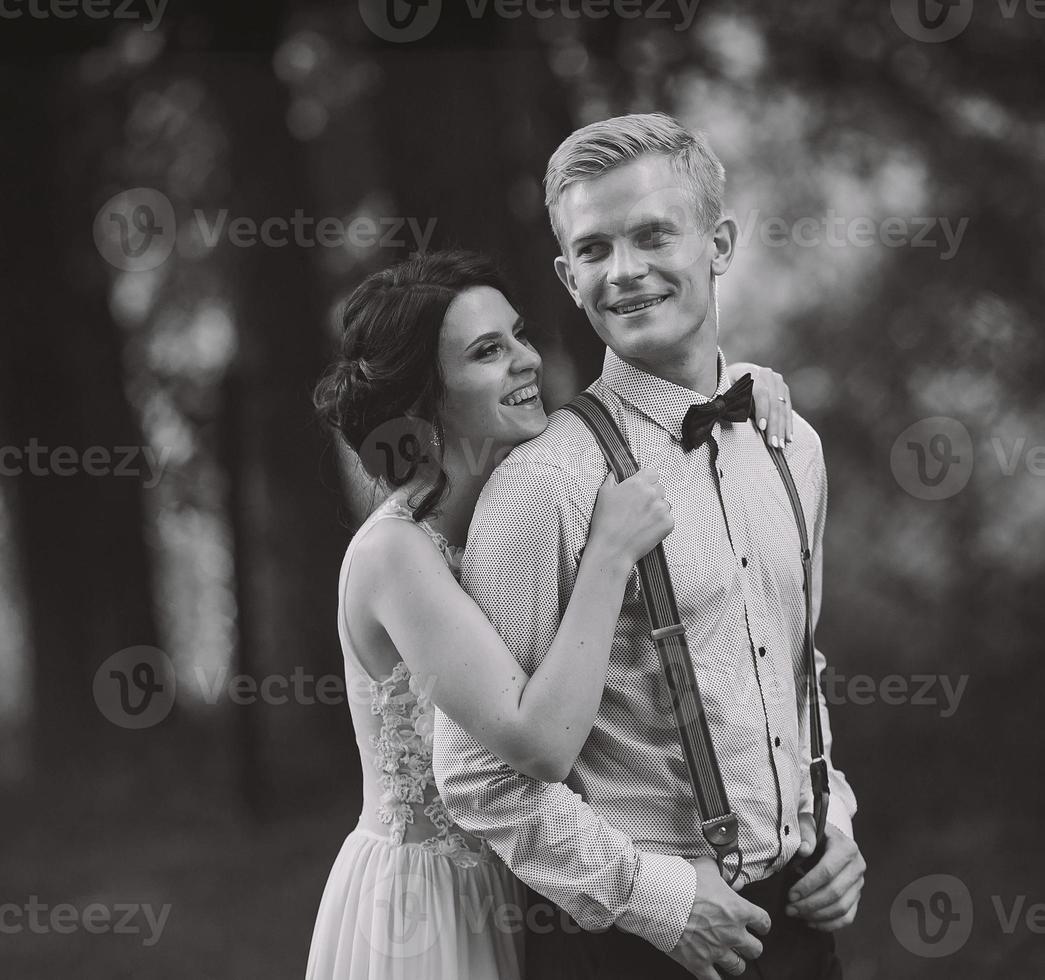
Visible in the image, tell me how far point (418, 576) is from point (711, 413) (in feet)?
1.41

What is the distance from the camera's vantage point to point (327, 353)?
3666 mm

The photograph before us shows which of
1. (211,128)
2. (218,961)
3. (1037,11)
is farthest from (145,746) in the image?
(1037,11)

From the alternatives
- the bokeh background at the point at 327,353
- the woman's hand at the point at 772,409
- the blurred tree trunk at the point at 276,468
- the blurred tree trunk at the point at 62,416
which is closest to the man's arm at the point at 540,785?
the woman's hand at the point at 772,409

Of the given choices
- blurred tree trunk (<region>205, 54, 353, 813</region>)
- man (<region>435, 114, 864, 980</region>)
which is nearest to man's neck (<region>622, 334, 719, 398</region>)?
man (<region>435, 114, 864, 980</region>)

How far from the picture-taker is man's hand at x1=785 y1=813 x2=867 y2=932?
1617 mm

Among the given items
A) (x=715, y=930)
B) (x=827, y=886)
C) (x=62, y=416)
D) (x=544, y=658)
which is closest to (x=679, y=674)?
(x=544, y=658)

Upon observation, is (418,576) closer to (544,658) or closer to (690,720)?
(544,658)

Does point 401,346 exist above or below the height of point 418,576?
above

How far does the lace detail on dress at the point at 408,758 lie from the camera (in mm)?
1748

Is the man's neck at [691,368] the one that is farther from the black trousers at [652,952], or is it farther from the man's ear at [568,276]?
the black trousers at [652,952]

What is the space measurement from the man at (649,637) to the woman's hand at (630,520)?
1.3 inches

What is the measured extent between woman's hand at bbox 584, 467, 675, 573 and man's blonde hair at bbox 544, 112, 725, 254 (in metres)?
0.36

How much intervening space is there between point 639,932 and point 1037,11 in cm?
314

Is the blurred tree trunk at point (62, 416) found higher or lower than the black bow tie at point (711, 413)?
higher
